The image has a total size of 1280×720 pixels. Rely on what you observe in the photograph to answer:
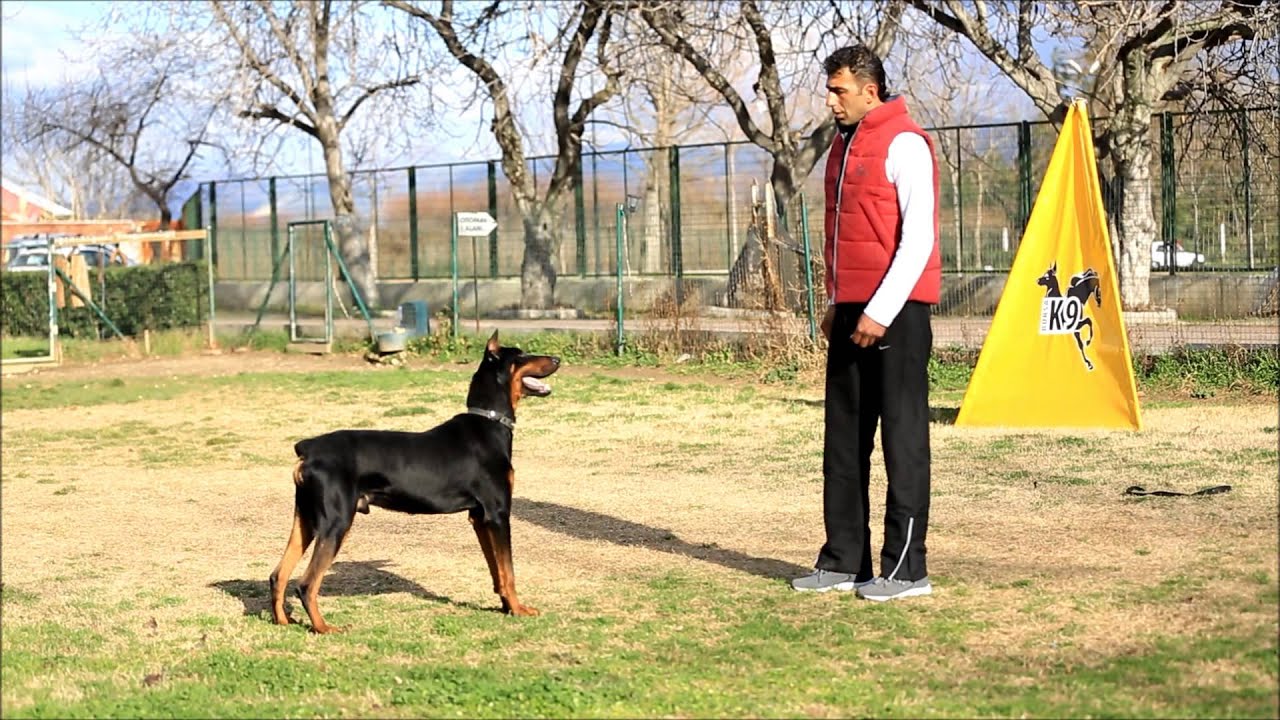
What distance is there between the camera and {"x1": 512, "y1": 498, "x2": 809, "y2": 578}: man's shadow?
737 centimetres

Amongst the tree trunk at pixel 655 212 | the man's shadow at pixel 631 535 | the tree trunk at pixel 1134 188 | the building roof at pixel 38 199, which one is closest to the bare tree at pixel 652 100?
the tree trunk at pixel 655 212

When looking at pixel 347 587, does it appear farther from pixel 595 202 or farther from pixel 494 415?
pixel 595 202

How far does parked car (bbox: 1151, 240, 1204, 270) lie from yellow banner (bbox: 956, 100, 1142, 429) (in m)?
7.17

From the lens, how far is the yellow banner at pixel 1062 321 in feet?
38.8

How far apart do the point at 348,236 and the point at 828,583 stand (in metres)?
23.7

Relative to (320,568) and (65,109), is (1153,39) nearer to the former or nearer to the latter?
(320,568)

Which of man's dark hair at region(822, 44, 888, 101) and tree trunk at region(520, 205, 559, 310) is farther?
tree trunk at region(520, 205, 559, 310)

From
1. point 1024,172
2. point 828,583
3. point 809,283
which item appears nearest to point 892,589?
point 828,583

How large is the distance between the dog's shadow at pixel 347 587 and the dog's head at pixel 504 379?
891 mm

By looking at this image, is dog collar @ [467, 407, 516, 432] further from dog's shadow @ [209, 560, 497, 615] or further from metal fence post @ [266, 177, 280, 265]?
metal fence post @ [266, 177, 280, 265]

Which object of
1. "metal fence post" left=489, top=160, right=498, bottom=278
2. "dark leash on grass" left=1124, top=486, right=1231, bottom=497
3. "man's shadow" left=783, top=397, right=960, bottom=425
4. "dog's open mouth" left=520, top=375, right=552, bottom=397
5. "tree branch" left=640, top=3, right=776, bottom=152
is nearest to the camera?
"dog's open mouth" left=520, top=375, right=552, bottom=397

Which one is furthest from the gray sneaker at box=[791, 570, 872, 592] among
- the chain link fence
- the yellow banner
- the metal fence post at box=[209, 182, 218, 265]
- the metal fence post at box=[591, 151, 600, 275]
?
the metal fence post at box=[209, 182, 218, 265]

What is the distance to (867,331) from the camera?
6.26 metres

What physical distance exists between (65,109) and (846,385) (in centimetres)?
3072
